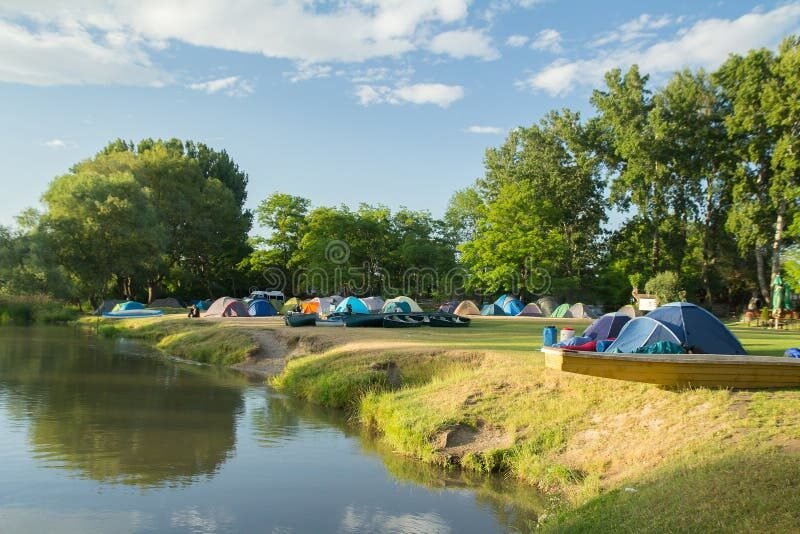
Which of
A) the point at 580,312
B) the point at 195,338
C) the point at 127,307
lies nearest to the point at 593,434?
the point at 195,338

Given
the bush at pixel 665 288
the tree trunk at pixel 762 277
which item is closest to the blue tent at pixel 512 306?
the bush at pixel 665 288

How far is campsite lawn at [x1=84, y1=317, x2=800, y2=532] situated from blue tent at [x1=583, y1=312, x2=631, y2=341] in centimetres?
197

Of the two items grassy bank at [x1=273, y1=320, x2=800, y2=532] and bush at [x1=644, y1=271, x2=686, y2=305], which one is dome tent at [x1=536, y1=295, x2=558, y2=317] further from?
grassy bank at [x1=273, y1=320, x2=800, y2=532]

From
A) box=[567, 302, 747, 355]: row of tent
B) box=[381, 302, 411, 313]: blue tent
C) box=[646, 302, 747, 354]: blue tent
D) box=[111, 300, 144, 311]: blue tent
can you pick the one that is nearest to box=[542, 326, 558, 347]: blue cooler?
box=[567, 302, 747, 355]: row of tent

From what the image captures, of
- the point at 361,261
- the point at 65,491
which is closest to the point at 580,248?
the point at 361,261

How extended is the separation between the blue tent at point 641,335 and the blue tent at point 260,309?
31867mm

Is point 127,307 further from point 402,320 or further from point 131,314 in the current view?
point 402,320

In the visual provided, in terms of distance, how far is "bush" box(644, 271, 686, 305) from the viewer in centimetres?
4325

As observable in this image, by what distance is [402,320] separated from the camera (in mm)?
29578

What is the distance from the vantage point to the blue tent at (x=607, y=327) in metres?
17.1

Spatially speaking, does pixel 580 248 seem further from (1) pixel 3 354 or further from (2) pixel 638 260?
(1) pixel 3 354

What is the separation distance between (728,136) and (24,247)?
160ft

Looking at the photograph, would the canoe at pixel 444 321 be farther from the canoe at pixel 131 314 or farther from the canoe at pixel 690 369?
the canoe at pixel 131 314

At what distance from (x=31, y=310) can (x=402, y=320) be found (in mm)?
31346
